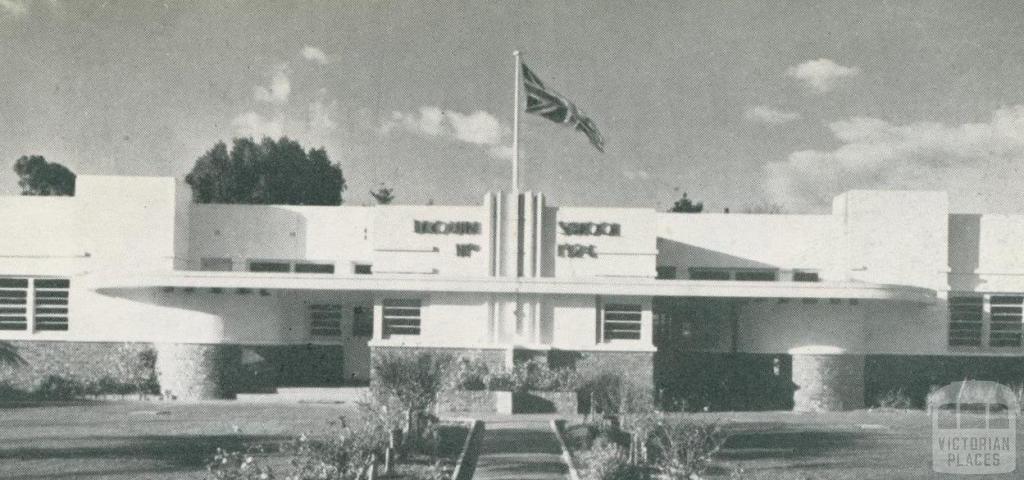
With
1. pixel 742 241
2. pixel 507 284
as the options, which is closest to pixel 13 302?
pixel 507 284

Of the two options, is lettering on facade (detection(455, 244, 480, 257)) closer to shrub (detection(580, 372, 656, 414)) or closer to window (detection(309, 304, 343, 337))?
window (detection(309, 304, 343, 337))

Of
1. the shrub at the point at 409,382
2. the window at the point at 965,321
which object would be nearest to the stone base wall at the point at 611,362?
the shrub at the point at 409,382

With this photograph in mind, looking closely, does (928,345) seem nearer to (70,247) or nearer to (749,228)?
(749,228)

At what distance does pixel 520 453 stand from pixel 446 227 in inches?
528

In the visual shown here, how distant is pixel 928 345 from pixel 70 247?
79.5 ft

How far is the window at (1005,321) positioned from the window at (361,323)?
17.7m

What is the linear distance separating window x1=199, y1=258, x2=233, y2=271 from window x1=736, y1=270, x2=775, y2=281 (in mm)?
15012

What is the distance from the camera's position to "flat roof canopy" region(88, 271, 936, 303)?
29.9 meters

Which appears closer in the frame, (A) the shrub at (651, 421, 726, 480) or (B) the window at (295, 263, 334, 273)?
(A) the shrub at (651, 421, 726, 480)

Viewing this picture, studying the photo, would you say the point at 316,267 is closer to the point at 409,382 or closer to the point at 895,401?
the point at 409,382

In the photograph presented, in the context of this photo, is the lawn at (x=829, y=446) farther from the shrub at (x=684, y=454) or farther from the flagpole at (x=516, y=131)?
the flagpole at (x=516, y=131)

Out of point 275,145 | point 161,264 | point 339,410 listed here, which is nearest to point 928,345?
point 339,410

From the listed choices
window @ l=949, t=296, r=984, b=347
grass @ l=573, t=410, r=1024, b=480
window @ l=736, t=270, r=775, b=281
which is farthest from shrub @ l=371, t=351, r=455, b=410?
window @ l=949, t=296, r=984, b=347

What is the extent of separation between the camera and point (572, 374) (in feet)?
94.9
